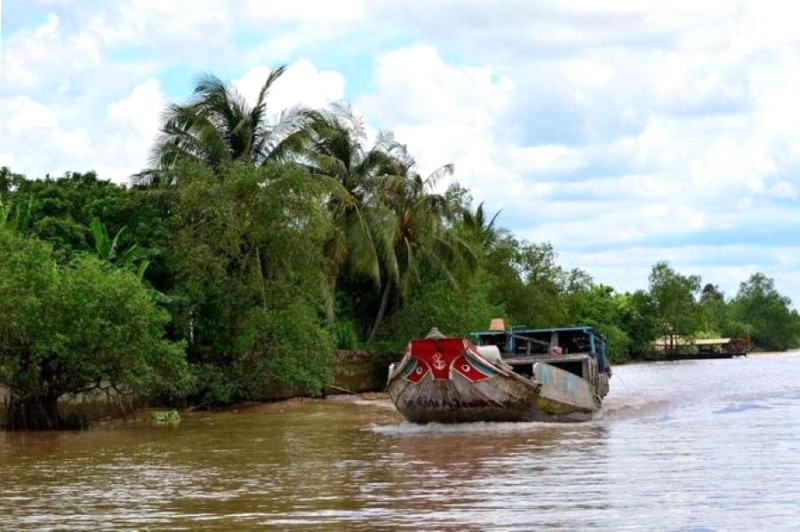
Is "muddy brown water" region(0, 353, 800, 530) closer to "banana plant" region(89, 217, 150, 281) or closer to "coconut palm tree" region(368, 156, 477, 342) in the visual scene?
"banana plant" region(89, 217, 150, 281)

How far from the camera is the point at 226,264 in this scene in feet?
107

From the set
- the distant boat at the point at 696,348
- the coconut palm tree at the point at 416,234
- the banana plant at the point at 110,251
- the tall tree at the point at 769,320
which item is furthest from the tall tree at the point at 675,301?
the banana plant at the point at 110,251

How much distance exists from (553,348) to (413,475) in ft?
45.0

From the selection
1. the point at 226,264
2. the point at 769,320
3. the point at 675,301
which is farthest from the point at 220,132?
the point at 769,320

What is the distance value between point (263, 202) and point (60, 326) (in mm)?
9617

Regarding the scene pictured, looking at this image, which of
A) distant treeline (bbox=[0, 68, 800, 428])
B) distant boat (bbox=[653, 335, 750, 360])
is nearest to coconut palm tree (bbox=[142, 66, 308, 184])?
distant treeline (bbox=[0, 68, 800, 428])

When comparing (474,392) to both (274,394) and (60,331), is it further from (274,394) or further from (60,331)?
(274,394)

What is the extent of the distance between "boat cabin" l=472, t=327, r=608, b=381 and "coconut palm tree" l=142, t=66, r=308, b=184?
31.6 feet

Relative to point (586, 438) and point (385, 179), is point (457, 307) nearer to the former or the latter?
point (385, 179)

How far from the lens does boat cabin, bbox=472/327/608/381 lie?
28.0 meters

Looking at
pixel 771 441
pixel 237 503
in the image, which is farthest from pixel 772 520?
pixel 771 441

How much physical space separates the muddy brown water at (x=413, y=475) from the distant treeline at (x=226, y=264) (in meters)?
1.97

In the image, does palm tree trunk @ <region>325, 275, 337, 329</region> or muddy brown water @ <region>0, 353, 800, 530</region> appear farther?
palm tree trunk @ <region>325, 275, 337, 329</region>

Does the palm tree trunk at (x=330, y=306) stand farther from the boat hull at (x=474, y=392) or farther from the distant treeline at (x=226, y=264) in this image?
the boat hull at (x=474, y=392)
